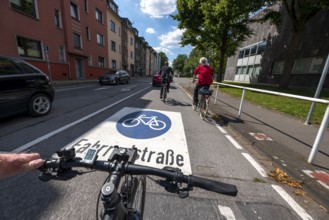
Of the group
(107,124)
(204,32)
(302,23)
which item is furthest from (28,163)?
(204,32)

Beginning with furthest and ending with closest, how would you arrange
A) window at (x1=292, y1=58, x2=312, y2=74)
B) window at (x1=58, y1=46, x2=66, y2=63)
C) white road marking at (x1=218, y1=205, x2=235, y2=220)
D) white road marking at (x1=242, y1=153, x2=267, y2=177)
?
window at (x1=292, y1=58, x2=312, y2=74)
window at (x1=58, y1=46, x2=66, y2=63)
white road marking at (x1=242, y1=153, x2=267, y2=177)
white road marking at (x1=218, y1=205, x2=235, y2=220)

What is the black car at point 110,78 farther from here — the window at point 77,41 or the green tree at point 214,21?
the green tree at point 214,21

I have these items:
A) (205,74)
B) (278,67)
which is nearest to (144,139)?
(205,74)

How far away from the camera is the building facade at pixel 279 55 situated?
54.4ft

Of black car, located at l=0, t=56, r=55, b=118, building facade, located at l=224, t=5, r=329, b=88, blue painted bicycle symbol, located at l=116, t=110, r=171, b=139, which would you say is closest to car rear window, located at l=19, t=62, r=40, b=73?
black car, located at l=0, t=56, r=55, b=118

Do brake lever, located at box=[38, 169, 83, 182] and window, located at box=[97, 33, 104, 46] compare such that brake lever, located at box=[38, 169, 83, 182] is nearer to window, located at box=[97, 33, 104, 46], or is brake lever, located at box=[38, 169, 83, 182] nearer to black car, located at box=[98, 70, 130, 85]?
black car, located at box=[98, 70, 130, 85]

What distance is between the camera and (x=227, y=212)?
6.55 ft

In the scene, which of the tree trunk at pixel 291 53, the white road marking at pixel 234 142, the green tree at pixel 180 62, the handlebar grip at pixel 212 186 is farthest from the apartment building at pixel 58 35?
the green tree at pixel 180 62

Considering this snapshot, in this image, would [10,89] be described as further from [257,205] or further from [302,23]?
[302,23]

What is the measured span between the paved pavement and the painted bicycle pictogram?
2.29 meters

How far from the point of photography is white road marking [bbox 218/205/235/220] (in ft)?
6.33

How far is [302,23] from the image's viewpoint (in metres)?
14.1

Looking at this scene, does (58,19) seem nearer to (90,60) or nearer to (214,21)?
(90,60)

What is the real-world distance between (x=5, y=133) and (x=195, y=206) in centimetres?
446
